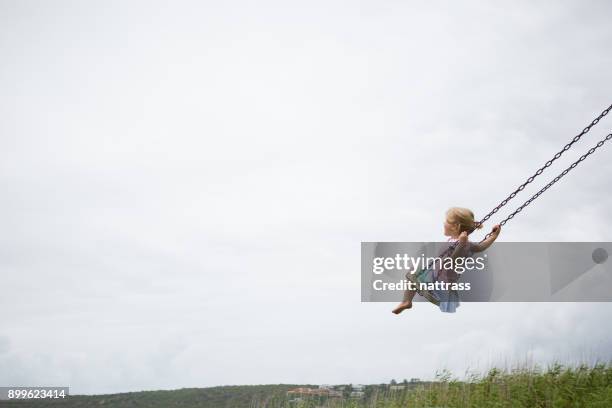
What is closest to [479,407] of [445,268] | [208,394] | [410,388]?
[410,388]

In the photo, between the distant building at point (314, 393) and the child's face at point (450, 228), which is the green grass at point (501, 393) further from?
the child's face at point (450, 228)

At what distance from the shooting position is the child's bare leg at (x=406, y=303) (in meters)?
10.0

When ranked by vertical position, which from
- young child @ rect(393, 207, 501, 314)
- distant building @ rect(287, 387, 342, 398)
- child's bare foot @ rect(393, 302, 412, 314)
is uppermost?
young child @ rect(393, 207, 501, 314)

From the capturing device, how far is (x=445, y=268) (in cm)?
1026

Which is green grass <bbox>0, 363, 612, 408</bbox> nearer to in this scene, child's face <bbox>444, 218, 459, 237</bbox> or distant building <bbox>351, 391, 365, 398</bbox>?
distant building <bbox>351, 391, 365, 398</bbox>

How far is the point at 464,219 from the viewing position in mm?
10148

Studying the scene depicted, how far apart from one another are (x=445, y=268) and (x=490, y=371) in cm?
785

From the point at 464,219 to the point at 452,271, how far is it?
37.0 inches

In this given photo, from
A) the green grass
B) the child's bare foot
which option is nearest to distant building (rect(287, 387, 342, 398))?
the green grass

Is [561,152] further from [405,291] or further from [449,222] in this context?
[405,291]

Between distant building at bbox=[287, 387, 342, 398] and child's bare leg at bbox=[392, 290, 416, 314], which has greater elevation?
child's bare leg at bbox=[392, 290, 416, 314]

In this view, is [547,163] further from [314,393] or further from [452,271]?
[314,393]

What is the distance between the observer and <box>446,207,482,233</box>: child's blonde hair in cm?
1016

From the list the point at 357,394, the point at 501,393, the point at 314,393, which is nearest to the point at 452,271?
the point at 501,393
